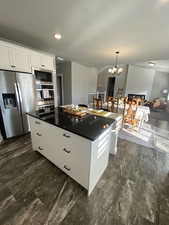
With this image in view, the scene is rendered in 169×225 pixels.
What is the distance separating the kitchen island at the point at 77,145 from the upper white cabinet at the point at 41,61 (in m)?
2.02

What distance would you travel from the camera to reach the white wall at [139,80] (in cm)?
677

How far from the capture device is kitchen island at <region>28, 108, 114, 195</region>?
1192 mm

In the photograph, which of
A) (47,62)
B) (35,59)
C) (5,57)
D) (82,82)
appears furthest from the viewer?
(82,82)

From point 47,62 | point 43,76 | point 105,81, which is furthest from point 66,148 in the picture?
point 105,81

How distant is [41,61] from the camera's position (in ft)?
10.2

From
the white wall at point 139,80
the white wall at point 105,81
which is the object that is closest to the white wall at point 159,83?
the white wall at point 139,80

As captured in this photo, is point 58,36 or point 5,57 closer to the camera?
point 5,57

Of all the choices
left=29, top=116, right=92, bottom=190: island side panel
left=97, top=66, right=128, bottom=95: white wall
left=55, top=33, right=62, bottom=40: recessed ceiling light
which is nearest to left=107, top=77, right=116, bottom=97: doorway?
left=97, top=66, right=128, bottom=95: white wall

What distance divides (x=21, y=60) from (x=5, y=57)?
36 cm

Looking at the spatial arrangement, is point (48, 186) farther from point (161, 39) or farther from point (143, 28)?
point (161, 39)

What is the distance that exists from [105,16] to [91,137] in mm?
2128

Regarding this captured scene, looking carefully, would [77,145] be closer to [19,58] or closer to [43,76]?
[19,58]

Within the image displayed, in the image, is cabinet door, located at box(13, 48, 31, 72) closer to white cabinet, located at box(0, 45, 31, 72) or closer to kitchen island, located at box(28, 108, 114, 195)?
white cabinet, located at box(0, 45, 31, 72)

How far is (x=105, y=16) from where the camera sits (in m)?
1.78
